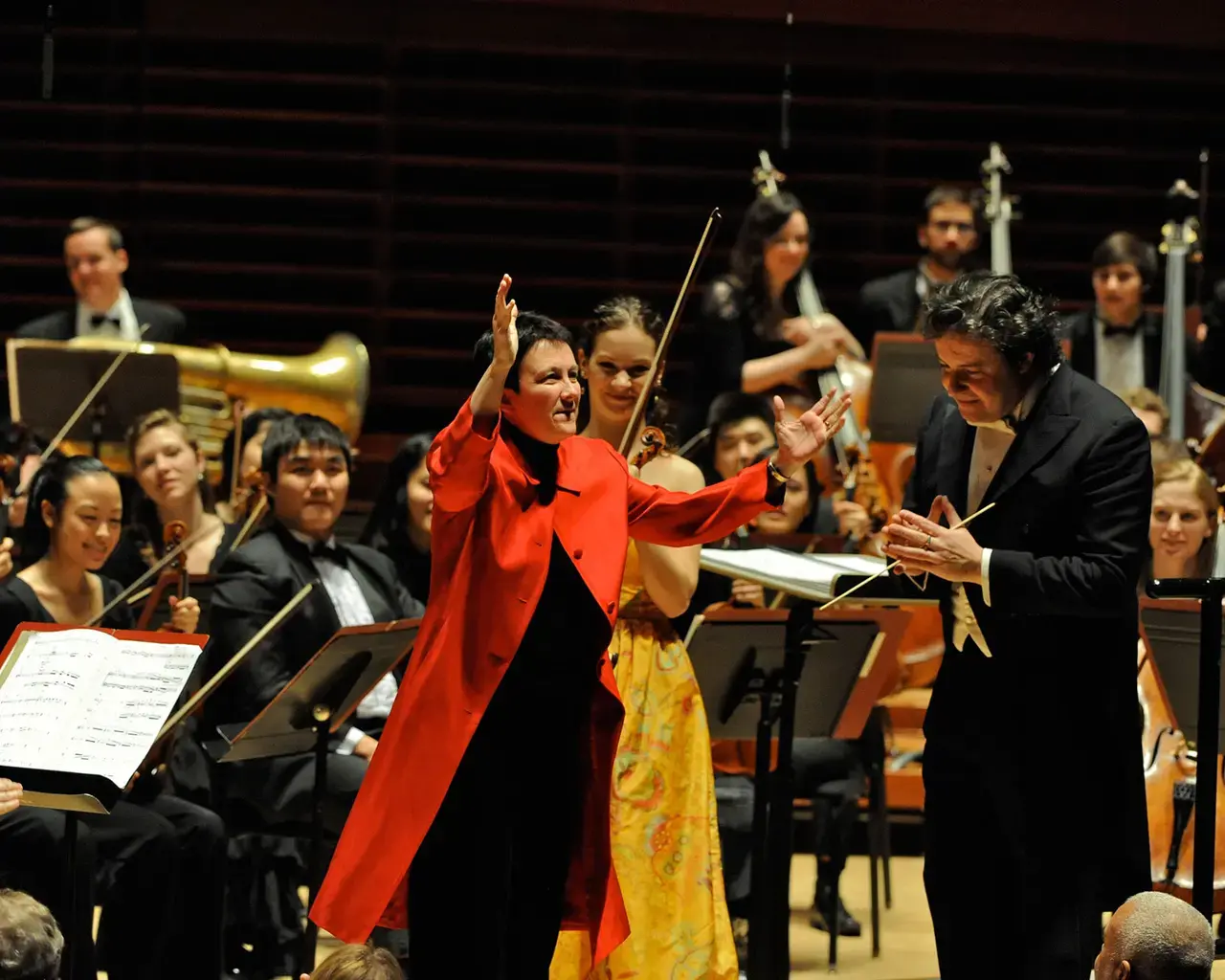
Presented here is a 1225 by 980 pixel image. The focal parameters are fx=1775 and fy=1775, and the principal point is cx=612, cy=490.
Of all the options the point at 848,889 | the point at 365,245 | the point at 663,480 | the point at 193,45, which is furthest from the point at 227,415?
the point at 663,480

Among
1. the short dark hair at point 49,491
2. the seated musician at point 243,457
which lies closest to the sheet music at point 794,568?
the short dark hair at point 49,491

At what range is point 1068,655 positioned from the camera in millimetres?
2570

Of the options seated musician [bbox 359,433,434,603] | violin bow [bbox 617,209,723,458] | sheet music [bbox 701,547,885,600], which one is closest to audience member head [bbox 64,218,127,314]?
seated musician [bbox 359,433,434,603]

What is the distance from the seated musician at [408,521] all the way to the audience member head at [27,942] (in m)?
2.31

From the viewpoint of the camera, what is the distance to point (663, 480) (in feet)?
9.93

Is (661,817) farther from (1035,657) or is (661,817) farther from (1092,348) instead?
(1092,348)

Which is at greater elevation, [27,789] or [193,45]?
[193,45]

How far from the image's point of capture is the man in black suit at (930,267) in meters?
5.53

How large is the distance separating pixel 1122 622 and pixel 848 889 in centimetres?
237

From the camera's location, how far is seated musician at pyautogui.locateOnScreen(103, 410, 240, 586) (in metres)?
4.44

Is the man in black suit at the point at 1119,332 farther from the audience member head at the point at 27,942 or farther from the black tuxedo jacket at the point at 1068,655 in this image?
the audience member head at the point at 27,942

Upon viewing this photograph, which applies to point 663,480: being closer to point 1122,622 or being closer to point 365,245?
point 1122,622

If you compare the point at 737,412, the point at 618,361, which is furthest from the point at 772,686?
the point at 737,412

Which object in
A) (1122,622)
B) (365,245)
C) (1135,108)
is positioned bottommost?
(1122,622)
